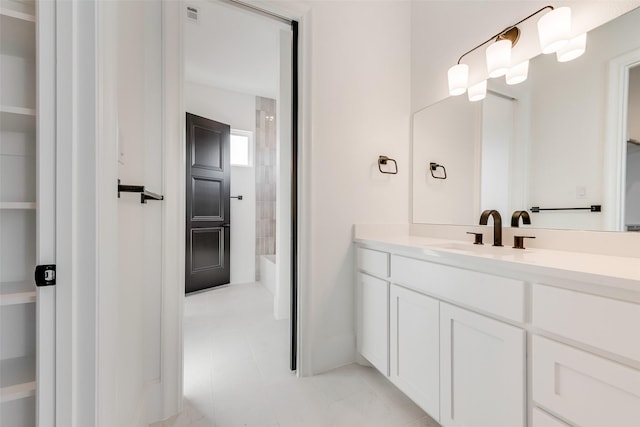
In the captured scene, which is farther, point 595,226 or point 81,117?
point 595,226

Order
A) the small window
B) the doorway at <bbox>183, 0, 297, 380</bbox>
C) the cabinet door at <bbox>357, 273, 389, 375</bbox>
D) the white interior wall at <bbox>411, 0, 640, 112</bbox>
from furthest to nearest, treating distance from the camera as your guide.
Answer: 1. the small window
2. the doorway at <bbox>183, 0, 297, 380</bbox>
3. the cabinet door at <bbox>357, 273, 389, 375</bbox>
4. the white interior wall at <bbox>411, 0, 640, 112</bbox>

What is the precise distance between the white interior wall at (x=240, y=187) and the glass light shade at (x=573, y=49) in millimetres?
3586

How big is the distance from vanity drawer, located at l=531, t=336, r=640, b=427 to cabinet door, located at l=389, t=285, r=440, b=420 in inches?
16.2

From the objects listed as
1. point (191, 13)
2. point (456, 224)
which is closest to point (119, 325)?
point (456, 224)

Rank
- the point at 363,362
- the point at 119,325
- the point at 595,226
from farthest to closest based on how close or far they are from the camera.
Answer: the point at 363,362 < the point at 595,226 < the point at 119,325

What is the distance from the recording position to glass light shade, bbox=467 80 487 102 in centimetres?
164

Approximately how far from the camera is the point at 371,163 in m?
1.94

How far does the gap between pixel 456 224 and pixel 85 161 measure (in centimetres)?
185

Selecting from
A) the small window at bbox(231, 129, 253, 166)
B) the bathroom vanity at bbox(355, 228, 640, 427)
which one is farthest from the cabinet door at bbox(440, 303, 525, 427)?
the small window at bbox(231, 129, 253, 166)

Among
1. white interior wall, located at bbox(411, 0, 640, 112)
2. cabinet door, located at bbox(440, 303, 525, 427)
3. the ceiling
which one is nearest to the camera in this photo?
cabinet door, located at bbox(440, 303, 525, 427)

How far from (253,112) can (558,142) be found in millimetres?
3784

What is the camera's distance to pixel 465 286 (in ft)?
3.62

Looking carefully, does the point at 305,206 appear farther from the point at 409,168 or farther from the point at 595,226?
the point at 595,226

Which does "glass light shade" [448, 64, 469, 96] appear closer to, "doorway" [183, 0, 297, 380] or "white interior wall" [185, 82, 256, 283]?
"doorway" [183, 0, 297, 380]
